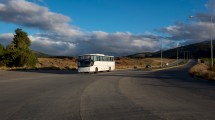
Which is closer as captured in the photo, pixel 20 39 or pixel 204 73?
pixel 204 73

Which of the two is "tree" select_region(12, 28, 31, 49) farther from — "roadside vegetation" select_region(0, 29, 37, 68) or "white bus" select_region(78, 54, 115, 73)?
"white bus" select_region(78, 54, 115, 73)

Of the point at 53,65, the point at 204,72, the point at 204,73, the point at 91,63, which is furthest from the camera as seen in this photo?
the point at 53,65

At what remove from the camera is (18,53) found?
83.6 meters

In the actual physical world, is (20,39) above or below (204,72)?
above

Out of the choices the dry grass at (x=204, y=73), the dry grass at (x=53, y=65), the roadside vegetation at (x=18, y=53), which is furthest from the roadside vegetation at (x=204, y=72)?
the roadside vegetation at (x=18, y=53)

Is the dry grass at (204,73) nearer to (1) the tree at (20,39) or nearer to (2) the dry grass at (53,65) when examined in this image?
(2) the dry grass at (53,65)

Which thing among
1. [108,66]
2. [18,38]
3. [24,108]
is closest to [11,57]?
[18,38]

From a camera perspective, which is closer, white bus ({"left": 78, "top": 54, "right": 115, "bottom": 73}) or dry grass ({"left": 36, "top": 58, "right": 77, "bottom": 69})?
white bus ({"left": 78, "top": 54, "right": 115, "bottom": 73})

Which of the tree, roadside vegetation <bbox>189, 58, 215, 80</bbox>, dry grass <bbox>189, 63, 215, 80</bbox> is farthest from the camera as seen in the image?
the tree

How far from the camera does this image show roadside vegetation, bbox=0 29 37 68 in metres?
83.8

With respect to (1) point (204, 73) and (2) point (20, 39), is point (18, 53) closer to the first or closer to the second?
(2) point (20, 39)

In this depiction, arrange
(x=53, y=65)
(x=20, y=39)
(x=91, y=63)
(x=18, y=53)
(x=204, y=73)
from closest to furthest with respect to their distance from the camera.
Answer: (x=204, y=73) → (x=91, y=63) → (x=18, y=53) → (x=20, y=39) → (x=53, y=65)

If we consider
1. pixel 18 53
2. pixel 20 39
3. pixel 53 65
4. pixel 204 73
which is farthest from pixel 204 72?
pixel 53 65

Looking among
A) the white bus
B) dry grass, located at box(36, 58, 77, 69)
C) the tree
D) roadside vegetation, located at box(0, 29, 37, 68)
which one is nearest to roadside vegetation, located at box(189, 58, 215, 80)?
the white bus
